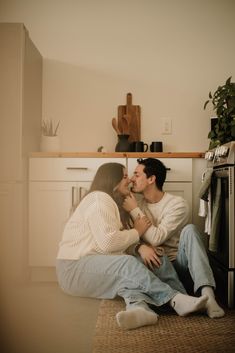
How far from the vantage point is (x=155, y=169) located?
4.08 feet

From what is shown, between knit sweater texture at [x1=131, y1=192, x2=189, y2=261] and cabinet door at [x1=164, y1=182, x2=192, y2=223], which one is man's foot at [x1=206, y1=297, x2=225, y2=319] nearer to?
knit sweater texture at [x1=131, y1=192, x2=189, y2=261]


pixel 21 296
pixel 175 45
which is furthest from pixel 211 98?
pixel 21 296

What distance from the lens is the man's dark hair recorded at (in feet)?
4.06

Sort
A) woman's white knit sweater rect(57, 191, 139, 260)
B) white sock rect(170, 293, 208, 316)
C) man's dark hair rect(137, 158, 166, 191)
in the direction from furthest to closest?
man's dark hair rect(137, 158, 166, 191) → woman's white knit sweater rect(57, 191, 139, 260) → white sock rect(170, 293, 208, 316)

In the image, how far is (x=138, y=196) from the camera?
125cm

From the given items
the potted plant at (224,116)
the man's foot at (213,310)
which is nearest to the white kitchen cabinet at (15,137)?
the man's foot at (213,310)

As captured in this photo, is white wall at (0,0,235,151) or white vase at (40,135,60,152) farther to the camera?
white vase at (40,135,60,152)

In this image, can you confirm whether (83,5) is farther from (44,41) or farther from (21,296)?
(21,296)

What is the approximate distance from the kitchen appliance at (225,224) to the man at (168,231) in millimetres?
93

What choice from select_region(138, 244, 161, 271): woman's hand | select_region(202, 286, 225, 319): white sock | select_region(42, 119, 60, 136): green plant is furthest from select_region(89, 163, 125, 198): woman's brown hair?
select_region(202, 286, 225, 319): white sock

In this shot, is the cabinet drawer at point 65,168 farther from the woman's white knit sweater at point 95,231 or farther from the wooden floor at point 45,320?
the wooden floor at point 45,320

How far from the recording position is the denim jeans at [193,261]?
1.01 meters

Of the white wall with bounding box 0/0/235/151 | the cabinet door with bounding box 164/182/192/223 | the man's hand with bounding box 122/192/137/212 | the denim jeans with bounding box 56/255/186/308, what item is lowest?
the denim jeans with bounding box 56/255/186/308

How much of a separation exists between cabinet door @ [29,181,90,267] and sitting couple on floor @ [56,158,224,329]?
0.06 m
